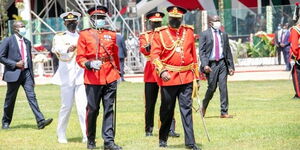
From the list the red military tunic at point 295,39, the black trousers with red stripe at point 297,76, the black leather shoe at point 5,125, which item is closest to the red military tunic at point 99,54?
the black leather shoe at point 5,125

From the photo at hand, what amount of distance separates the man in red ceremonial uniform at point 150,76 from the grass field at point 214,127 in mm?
296

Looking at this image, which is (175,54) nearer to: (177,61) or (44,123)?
(177,61)

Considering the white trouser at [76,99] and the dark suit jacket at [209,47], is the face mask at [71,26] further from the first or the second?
the dark suit jacket at [209,47]

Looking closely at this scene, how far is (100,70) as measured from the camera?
1241cm

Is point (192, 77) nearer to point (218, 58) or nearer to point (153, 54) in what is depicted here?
point (153, 54)

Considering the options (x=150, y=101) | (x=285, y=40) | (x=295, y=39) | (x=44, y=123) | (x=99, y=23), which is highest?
(x=99, y=23)

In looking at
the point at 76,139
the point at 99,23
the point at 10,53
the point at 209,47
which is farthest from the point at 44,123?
the point at 99,23

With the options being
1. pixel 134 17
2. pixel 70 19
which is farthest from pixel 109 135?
pixel 134 17

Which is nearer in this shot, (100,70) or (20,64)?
(100,70)

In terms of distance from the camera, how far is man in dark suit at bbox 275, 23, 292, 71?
1374 inches

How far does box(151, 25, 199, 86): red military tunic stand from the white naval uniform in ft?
5.57

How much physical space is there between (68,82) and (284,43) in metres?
23.1

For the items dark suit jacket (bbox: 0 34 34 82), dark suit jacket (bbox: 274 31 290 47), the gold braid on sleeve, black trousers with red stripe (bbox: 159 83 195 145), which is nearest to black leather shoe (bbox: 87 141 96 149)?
black trousers with red stripe (bbox: 159 83 195 145)

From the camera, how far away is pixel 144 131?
15.1m
